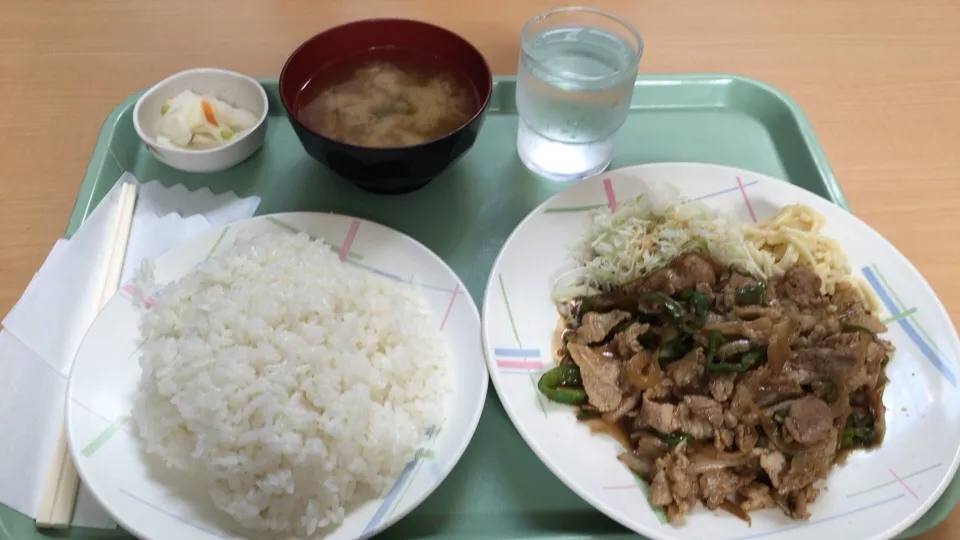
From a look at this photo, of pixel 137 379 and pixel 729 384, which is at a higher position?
pixel 729 384

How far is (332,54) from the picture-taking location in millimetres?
1713

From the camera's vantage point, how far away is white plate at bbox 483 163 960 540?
1172 millimetres

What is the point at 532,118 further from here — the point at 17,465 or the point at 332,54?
the point at 17,465

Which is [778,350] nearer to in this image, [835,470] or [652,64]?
[835,470]

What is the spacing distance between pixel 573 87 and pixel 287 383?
935mm

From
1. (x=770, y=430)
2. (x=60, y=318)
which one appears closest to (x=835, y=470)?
(x=770, y=430)

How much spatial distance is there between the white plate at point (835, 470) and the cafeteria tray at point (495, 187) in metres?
0.10

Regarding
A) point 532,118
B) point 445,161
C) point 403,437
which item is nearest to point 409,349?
point 403,437

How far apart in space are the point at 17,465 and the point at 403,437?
0.75 meters

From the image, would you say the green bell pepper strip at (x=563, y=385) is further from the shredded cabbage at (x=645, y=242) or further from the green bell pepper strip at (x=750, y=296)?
the green bell pepper strip at (x=750, y=296)

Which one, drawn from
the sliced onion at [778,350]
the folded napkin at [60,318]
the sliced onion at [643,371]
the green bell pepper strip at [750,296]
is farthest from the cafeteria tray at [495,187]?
the green bell pepper strip at [750,296]

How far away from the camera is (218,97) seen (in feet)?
5.98

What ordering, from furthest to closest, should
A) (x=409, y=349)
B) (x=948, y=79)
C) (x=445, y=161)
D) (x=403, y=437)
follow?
(x=948, y=79), (x=445, y=161), (x=409, y=349), (x=403, y=437)

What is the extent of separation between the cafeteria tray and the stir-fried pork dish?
0.17 meters
